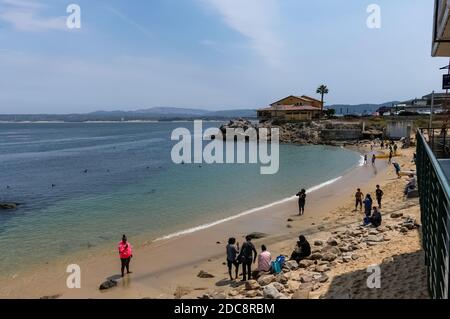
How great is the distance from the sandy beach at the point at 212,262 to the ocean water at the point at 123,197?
177cm

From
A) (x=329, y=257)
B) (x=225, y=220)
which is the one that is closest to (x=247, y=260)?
(x=329, y=257)

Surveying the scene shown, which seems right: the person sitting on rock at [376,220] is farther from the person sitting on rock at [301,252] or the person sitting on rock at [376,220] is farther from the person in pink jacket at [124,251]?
the person in pink jacket at [124,251]

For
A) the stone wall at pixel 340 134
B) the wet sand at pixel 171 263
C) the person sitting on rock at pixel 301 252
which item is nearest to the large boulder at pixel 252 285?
the wet sand at pixel 171 263

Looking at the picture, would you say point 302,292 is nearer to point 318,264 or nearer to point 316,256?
point 318,264

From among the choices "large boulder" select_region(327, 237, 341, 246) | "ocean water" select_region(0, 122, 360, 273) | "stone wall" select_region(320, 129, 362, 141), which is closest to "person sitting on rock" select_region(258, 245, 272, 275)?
"large boulder" select_region(327, 237, 341, 246)

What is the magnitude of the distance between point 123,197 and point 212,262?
16922 millimetres

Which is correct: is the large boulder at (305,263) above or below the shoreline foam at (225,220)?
above

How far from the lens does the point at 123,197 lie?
104 ft

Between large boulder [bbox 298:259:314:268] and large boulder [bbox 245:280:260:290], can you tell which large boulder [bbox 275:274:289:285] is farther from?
large boulder [bbox 298:259:314:268]

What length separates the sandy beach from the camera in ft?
38.1

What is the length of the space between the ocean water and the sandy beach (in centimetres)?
177

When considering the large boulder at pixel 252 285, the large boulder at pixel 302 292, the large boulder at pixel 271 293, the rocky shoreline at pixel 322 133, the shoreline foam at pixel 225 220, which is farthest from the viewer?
the rocky shoreline at pixel 322 133

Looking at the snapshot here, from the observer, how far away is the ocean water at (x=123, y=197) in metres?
21.1
